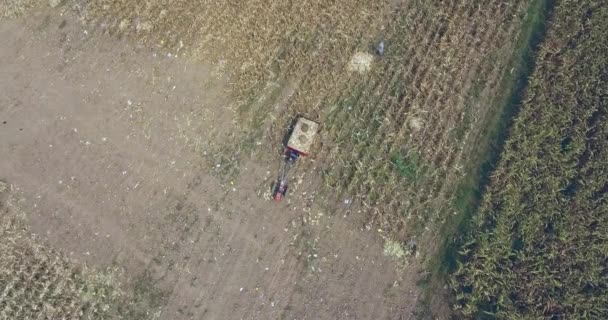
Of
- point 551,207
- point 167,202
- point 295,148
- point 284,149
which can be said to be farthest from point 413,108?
point 167,202

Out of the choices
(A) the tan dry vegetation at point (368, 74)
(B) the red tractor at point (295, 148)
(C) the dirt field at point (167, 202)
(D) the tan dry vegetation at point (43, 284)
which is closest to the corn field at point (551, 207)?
(A) the tan dry vegetation at point (368, 74)

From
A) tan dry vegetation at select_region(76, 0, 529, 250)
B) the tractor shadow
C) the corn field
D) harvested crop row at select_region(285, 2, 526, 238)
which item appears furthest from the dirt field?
the corn field

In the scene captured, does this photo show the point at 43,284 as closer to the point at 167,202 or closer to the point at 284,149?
the point at 167,202

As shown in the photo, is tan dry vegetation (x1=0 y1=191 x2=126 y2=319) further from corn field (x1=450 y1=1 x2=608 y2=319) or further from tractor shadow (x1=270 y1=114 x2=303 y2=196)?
corn field (x1=450 y1=1 x2=608 y2=319)

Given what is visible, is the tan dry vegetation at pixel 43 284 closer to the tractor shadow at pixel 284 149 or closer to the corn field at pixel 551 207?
the tractor shadow at pixel 284 149

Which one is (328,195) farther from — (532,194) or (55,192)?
(55,192)
